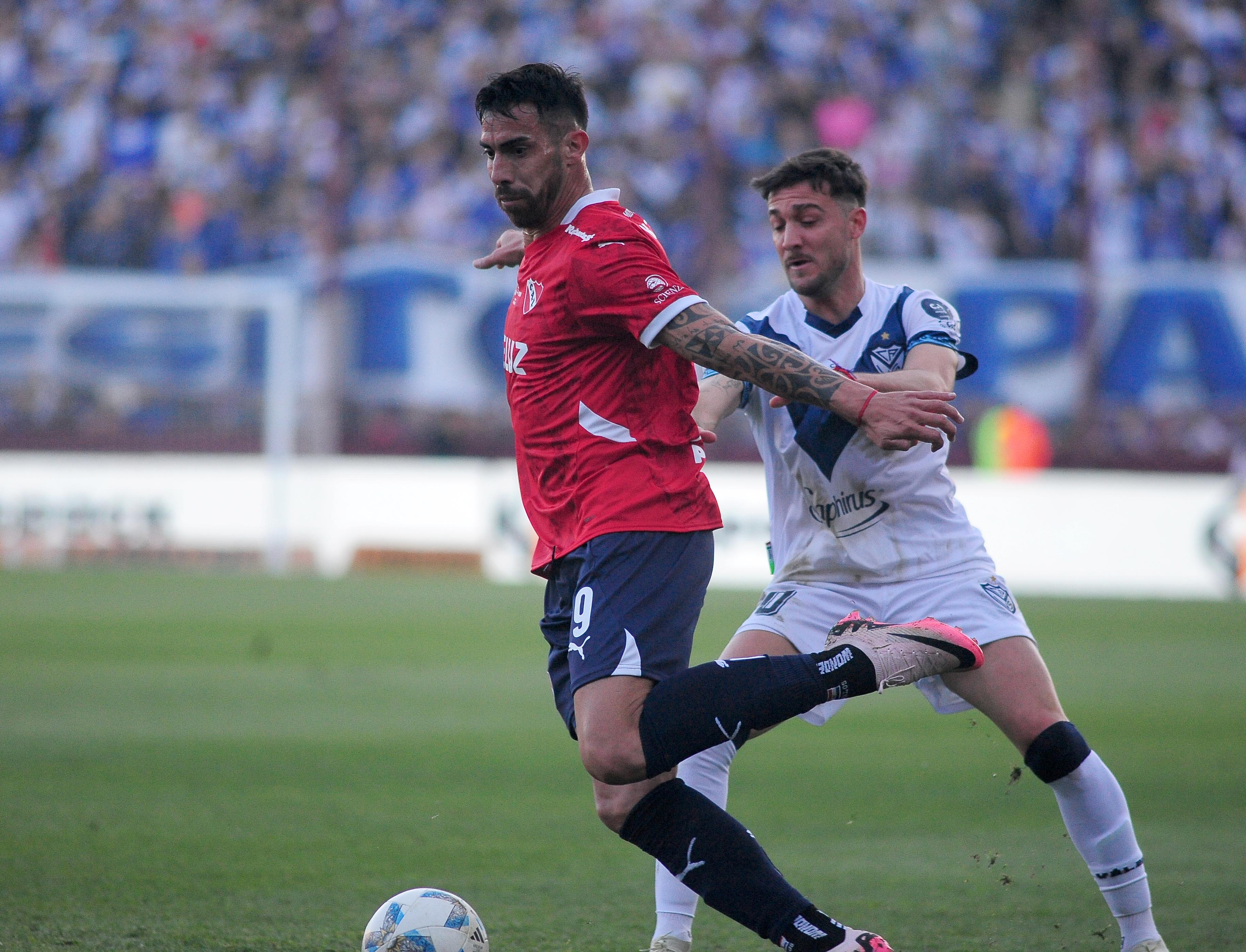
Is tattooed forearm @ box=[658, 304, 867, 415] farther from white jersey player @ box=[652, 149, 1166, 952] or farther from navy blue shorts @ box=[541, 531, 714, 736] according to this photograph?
white jersey player @ box=[652, 149, 1166, 952]

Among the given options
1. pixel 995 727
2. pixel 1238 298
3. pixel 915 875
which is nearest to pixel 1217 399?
pixel 1238 298

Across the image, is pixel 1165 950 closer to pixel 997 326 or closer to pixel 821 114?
pixel 997 326

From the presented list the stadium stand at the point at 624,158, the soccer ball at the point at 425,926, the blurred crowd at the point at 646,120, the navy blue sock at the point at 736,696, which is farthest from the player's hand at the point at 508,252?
the blurred crowd at the point at 646,120

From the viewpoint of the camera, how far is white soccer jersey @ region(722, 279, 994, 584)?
407 cm

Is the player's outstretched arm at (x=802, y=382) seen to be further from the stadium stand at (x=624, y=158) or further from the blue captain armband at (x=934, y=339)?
the stadium stand at (x=624, y=158)

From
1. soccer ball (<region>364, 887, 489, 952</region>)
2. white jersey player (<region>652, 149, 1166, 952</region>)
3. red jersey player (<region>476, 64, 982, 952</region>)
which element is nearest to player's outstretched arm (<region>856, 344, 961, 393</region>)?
white jersey player (<region>652, 149, 1166, 952</region>)

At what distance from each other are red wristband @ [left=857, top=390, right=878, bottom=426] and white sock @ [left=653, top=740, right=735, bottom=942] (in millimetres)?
976

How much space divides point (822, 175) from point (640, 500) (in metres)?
1.17

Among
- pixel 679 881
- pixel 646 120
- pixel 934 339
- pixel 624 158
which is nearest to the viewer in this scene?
pixel 679 881

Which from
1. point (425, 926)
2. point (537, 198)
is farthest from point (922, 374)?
point (425, 926)

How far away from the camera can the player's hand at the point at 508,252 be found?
4031mm

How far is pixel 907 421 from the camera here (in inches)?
128

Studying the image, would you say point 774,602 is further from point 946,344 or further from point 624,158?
point 624,158

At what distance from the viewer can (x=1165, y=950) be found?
3727 millimetres
